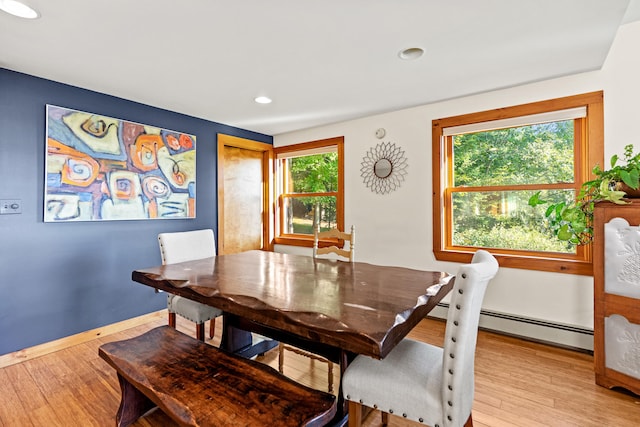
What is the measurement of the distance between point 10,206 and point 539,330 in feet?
14.6

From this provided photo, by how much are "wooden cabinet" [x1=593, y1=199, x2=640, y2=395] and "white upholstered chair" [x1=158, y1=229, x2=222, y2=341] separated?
265cm

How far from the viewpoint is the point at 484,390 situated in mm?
1961

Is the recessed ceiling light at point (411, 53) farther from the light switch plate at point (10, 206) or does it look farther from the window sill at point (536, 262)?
the light switch plate at point (10, 206)

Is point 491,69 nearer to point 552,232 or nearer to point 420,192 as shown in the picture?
point 420,192

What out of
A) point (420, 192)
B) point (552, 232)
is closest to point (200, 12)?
point (420, 192)

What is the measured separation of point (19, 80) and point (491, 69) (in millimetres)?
3734

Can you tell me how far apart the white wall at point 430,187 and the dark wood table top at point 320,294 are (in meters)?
1.30

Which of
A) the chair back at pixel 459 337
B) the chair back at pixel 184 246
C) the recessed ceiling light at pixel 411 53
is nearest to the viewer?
the chair back at pixel 459 337

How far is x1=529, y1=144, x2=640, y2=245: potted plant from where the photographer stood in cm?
184

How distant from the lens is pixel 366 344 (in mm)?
1024

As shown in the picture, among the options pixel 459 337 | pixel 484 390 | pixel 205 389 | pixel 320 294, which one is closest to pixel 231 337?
pixel 205 389

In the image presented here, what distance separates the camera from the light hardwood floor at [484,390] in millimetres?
1703

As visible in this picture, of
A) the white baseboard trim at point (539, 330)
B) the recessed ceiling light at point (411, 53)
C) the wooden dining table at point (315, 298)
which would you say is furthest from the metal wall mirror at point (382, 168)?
the white baseboard trim at point (539, 330)

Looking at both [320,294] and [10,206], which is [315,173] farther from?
[10,206]
